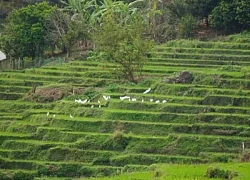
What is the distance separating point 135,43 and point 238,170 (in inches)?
555

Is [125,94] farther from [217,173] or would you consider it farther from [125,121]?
Result: [217,173]

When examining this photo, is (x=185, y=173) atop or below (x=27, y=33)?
below

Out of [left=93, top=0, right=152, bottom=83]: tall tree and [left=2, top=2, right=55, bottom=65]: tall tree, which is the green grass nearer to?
[left=93, top=0, right=152, bottom=83]: tall tree

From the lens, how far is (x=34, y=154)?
29.1 metres

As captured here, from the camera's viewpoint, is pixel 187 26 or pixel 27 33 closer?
pixel 187 26

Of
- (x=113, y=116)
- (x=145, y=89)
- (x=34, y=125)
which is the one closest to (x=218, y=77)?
(x=145, y=89)

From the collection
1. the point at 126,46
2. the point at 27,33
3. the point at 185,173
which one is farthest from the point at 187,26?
the point at 185,173

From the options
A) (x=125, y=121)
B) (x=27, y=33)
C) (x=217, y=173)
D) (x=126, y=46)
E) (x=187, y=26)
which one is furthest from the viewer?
(x=27, y=33)

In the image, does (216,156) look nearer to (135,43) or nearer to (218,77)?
(218,77)

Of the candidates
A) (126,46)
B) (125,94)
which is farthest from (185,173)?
(126,46)

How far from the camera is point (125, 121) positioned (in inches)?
1166

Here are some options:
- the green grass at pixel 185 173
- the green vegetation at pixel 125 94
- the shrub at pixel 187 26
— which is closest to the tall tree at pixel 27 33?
the green vegetation at pixel 125 94

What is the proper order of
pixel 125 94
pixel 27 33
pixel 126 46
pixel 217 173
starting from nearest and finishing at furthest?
1. pixel 217 173
2. pixel 125 94
3. pixel 126 46
4. pixel 27 33

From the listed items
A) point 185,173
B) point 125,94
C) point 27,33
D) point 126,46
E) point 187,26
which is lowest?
point 185,173
